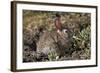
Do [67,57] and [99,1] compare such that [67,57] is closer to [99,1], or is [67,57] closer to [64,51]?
[64,51]

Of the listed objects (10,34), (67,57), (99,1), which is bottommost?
(67,57)

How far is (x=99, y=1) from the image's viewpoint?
241 centimetres

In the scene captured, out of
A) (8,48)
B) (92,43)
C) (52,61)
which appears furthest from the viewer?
(92,43)

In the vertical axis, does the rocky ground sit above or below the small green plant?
above

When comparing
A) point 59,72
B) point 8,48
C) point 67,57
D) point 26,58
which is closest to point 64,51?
point 67,57

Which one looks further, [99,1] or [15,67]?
[99,1]

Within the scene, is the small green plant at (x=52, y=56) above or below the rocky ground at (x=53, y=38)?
below

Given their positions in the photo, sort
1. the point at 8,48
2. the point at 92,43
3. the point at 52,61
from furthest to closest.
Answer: the point at 92,43
the point at 52,61
the point at 8,48

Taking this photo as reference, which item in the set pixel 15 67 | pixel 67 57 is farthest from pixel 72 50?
pixel 15 67

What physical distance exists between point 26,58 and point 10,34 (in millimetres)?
260

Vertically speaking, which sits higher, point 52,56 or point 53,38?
point 53,38

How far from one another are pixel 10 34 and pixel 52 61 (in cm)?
48

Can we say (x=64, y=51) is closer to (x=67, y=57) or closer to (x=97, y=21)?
(x=67, y=57)

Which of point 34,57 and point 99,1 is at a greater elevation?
point 99,1
